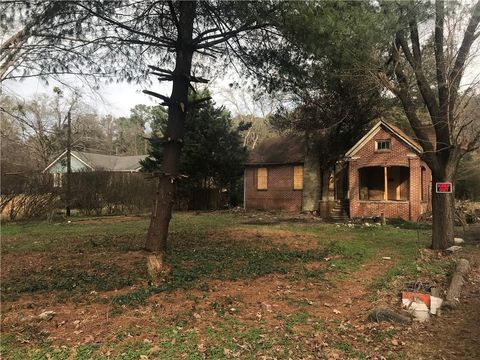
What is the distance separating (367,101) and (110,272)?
1500 centimetres

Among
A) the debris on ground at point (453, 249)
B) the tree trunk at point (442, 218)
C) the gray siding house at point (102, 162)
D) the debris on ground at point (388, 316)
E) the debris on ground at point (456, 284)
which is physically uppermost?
the gray siding house at point (102, 162)

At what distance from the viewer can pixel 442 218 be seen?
10.8m

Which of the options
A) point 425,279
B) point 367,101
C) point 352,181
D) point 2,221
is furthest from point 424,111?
point 2,221

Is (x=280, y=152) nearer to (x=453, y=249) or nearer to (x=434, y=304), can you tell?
(x=453, y=249)

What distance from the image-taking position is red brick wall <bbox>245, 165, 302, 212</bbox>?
26578 mm

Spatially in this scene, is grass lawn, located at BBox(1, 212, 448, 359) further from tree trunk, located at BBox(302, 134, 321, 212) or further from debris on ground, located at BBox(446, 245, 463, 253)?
tree trunk, located at BBox(302, 134, 321, 212)

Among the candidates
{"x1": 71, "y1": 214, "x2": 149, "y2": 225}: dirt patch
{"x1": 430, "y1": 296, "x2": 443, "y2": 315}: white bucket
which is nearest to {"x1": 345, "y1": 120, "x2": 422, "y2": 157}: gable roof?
{"x1": 71, "y1": 214, "x2": 149, "y2": 225}: dirt patch

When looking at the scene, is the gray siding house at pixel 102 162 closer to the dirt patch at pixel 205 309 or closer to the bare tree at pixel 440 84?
the bare tree at pixel 440 84

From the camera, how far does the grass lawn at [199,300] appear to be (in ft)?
15.0

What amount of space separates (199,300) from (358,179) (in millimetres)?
17987

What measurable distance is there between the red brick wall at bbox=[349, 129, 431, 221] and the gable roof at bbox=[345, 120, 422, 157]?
174mm

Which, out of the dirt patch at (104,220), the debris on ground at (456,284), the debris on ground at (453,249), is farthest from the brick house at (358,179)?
the debris on ground at (456,284)

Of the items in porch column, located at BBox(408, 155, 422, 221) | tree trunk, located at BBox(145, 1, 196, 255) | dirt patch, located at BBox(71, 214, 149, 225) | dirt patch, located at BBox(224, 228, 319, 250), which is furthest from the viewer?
porch column, located at BBox(408, 155, 422, 221)

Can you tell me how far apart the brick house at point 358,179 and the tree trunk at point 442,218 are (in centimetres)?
1041
